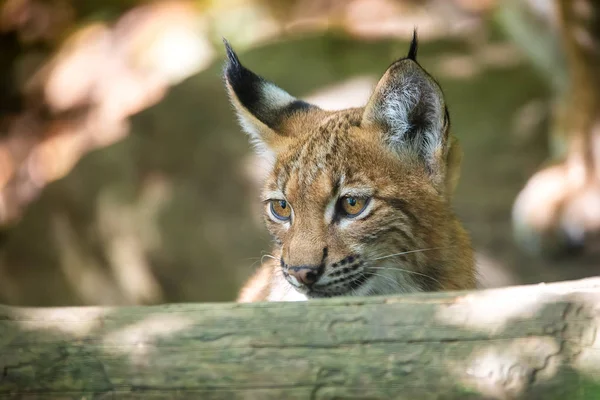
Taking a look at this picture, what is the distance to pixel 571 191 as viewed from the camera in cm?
762

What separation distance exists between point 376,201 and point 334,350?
143 centimetres

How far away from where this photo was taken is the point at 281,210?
14.5 ft

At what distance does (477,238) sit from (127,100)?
6382 mm

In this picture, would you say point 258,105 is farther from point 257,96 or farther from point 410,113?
point 410,113

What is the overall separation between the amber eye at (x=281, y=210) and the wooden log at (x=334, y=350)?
4.57 feet

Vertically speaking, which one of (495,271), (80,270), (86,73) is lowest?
Answer: (80,270)

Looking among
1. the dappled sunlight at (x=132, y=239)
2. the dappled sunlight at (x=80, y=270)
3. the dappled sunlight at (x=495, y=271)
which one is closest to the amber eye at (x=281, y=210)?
the dappled sunlight at (x=495, y=271)

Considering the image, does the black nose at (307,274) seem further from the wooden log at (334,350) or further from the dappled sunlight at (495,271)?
the dappled sunlight at (495,271)

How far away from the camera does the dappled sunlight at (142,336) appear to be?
294 cm

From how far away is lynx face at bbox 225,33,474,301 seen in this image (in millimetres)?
3980

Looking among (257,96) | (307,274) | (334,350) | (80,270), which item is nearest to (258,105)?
(257,96)

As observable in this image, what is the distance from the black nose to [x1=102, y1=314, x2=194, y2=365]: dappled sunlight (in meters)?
0.98

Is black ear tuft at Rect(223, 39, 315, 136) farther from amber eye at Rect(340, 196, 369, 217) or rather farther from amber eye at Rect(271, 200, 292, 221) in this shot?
A: amber eye at Rect(340, 196, 369, 217)

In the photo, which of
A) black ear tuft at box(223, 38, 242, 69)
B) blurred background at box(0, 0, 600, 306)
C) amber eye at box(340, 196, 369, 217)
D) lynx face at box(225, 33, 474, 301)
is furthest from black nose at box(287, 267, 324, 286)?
blurred background at box(0, 0, 600, 306)
